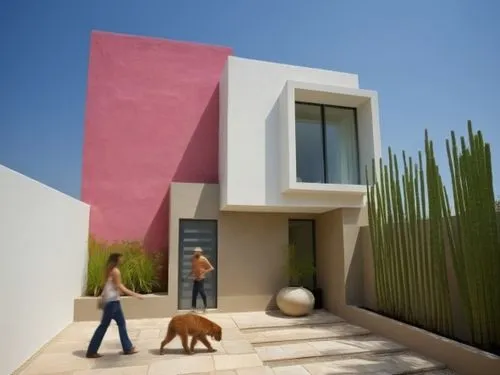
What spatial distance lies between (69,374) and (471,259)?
5.62 meters

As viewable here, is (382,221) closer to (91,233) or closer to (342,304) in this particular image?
(342,304)

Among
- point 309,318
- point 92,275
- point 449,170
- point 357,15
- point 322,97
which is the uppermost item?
point 357,15

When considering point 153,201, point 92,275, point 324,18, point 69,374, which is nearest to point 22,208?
point 69,374

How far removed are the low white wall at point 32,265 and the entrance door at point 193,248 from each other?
7.54ft

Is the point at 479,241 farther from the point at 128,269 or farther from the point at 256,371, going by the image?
the point at 128,269

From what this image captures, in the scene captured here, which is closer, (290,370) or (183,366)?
(183,366)

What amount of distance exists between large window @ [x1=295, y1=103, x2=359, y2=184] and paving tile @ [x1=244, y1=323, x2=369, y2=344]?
3.15 meters

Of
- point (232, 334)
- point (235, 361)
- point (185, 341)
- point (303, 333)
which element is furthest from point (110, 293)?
point (303, 333)

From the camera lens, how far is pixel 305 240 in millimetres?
9766

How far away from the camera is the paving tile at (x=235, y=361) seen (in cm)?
472

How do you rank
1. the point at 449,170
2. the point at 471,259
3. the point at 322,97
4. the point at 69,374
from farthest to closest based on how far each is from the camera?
1. the point at 322,97
2. the point at 449,170
3. the point at 471,259
4. the point at 69,374

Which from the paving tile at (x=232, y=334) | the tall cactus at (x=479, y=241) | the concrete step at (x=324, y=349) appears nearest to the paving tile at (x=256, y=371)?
the concrete step at (x=324, y=349)

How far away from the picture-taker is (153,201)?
30.3 ft

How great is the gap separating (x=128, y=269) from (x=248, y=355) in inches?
156
